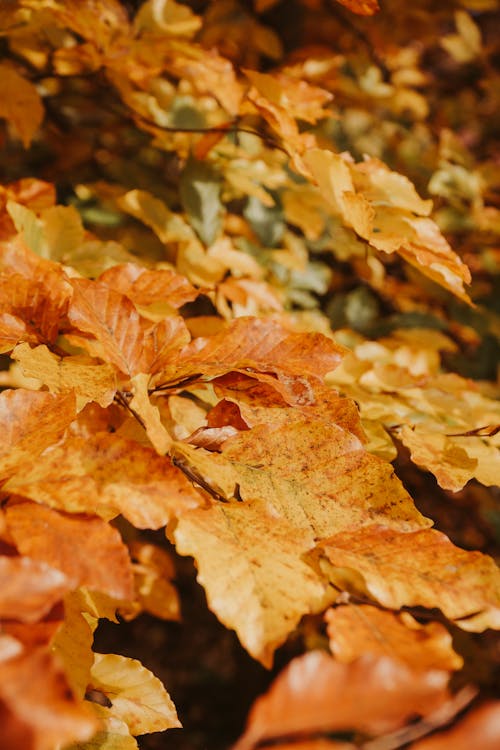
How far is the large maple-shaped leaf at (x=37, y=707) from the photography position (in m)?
0.27

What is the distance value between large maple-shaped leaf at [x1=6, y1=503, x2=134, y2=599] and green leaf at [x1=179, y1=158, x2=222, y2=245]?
→ 2.17ft

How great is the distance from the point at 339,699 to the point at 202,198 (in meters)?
0.86

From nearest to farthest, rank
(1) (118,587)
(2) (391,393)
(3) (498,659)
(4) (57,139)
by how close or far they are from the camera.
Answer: (1) (118,587) < (2) (391,393) < (4) (57,139) < (3) (498,659)

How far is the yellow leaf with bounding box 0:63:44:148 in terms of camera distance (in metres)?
0.91

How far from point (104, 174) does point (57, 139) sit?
0.13 m

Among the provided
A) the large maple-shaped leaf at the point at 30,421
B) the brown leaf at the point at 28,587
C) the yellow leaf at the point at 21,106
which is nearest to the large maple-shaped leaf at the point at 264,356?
the large maple-shaped leaf at the point at 30,421

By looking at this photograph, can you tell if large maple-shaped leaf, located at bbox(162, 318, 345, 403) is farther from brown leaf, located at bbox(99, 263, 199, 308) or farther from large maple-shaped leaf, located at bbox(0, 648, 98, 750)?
large maple-shaped leaf, located at bbox(0, 648, 98, 750)

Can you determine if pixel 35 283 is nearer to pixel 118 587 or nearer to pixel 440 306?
pixel 118 587

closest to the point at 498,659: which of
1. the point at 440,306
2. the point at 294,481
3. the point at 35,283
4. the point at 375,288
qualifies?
the point at 440,306

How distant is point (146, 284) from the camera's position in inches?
28.3

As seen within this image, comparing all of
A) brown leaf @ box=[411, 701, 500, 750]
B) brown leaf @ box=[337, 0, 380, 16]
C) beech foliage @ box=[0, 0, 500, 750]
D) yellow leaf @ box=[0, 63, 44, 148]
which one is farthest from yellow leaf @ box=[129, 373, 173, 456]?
yellow leaf @ box=[0, 63, 44, 148]

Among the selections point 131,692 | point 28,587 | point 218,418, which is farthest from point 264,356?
point 131,692

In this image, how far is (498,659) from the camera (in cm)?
197

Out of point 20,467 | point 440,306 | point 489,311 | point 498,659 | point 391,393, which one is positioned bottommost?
point 498,659
